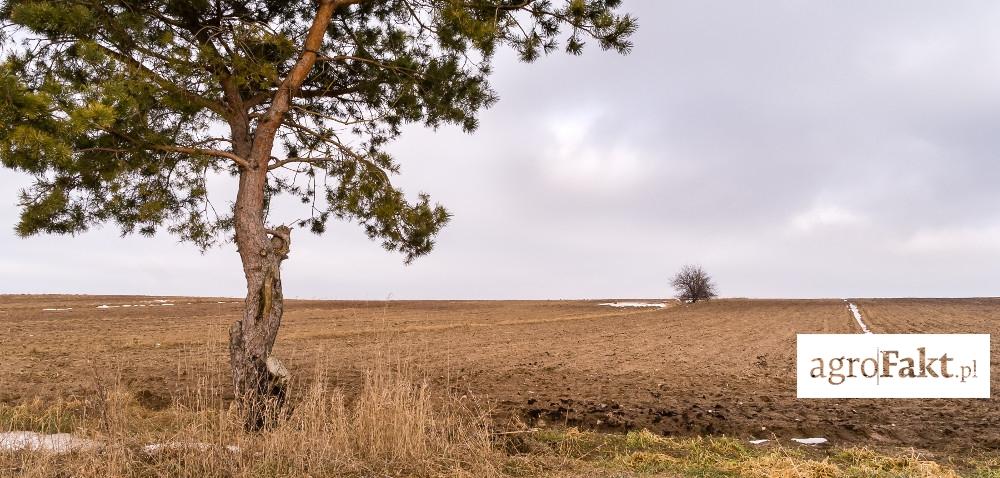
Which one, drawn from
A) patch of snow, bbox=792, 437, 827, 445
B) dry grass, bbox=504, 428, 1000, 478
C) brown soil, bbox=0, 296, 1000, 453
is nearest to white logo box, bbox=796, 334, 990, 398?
brown soil, bbox=0, 296, 1000, 453

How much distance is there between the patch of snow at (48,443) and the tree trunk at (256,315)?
5.41 feet

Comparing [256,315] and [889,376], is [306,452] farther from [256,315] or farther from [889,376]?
[889,376]

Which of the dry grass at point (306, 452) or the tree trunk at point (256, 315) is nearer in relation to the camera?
the dry grass at point (306, 452)

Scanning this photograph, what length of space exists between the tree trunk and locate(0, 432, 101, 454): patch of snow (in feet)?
5.41

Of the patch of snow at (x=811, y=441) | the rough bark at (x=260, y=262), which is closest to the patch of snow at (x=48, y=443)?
the rough bark at (x=260, y=262)

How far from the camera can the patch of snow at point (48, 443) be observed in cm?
599

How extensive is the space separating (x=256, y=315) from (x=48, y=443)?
2.28 metres

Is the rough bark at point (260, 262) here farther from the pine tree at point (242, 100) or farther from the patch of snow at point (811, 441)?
the patch of snow at point (811, 441)

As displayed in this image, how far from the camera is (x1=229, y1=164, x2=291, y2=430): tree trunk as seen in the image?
7.83 m

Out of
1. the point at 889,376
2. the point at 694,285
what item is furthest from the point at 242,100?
the point at 694,285

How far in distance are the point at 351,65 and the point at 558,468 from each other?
21.4ft

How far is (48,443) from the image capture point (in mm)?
6680

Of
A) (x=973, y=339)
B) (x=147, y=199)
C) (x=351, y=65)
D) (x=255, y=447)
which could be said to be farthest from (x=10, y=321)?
(x=973, y=339)

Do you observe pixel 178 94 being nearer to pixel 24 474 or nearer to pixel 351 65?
pixel 351 65
